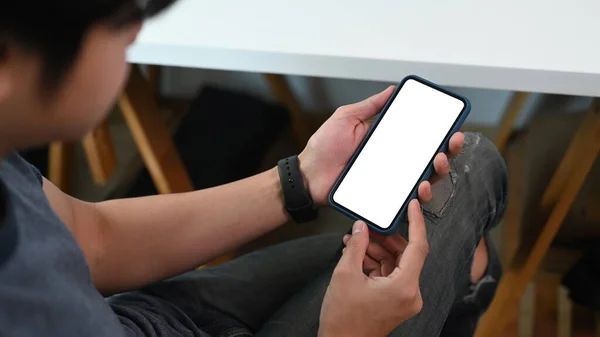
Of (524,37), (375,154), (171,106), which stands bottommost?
(171,106)

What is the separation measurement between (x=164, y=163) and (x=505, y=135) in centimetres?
71

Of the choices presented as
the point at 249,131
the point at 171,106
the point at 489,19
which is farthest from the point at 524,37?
the point at 171,106

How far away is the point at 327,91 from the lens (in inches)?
55.5

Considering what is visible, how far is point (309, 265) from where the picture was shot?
734 millimetres

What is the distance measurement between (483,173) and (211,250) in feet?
1.08

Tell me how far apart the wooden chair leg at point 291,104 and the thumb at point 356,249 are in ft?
2.50

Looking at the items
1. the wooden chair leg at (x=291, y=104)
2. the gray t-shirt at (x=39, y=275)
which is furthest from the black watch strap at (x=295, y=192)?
the wooden chair leg at (x=291, y=104)

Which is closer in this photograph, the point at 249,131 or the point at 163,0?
the point at 163,0

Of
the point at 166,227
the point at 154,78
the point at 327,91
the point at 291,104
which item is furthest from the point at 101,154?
the point at 166,227

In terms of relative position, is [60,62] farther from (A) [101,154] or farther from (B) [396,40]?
(A) [101,154]

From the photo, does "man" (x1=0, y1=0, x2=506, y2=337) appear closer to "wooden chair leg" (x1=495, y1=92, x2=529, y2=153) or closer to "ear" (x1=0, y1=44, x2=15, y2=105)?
"ear" (x1=0, y1=44, x2=15, y2=105)

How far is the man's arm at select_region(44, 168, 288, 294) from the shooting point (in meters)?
0.62

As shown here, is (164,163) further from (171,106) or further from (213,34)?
(171,106)

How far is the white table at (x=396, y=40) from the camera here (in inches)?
25.5
